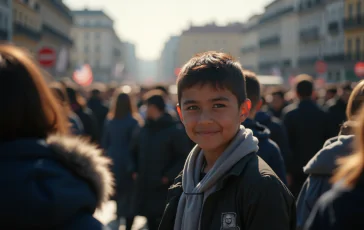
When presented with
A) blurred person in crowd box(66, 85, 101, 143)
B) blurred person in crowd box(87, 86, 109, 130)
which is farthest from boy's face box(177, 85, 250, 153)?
blurred person in crowd box(87, 86, 109, 130)

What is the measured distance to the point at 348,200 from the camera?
6.00ft

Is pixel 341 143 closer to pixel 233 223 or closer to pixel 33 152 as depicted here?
pixel 233 223

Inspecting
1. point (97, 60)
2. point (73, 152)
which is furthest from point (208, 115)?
point (97, 60)

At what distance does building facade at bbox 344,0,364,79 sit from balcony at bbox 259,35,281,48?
100 feet

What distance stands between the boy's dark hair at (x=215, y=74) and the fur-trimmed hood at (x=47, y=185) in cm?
93

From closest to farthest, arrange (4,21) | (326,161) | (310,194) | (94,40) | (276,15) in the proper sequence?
(326,161) < (310,194) < (4,21) < (276,15) < (94,40)

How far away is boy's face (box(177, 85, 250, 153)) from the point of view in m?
3.06

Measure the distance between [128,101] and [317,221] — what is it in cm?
745

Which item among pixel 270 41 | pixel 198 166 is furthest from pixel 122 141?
pixel 270 41

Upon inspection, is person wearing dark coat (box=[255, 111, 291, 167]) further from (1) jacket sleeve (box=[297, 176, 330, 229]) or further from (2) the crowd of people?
(1) jacket sleeve (box=[297, 176, 330, 229])

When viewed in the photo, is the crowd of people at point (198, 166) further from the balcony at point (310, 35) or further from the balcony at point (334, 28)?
the balcony at point (310, 35)

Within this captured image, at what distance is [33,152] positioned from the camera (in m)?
2.12

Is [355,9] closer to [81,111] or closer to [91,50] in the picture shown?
[81,111]

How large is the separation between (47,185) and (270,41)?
9207 centimetres
